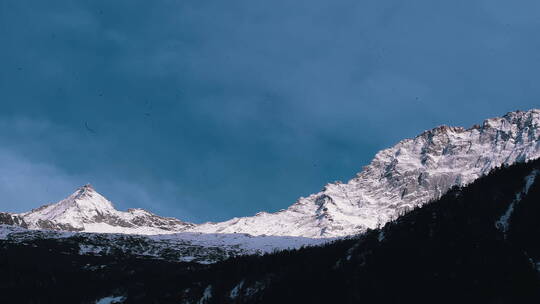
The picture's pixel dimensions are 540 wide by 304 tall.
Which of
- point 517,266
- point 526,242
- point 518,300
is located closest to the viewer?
point 518,300

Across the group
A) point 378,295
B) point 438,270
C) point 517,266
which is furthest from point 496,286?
point 378,295

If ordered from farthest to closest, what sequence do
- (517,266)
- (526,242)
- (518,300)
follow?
(526,242)
(517,266)
(518,300)

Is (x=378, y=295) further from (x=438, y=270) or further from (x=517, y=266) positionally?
(x=517, y=266)

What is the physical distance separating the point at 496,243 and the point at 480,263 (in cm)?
1183

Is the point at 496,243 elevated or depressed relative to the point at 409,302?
elevated

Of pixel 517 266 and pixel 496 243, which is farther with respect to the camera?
pixel 496 243

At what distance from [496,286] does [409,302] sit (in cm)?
2493

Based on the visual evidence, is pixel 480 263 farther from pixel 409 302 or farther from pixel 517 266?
Answer: pixel 409 302

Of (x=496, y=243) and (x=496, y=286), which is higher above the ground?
(x=496, y=243)

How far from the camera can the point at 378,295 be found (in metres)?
199

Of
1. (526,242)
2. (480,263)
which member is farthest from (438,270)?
(526,242)

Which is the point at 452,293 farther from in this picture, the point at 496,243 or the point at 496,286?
the point at 496,243

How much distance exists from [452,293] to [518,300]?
19066 millimetres

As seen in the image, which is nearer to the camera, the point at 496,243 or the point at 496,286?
the point at 496,286
